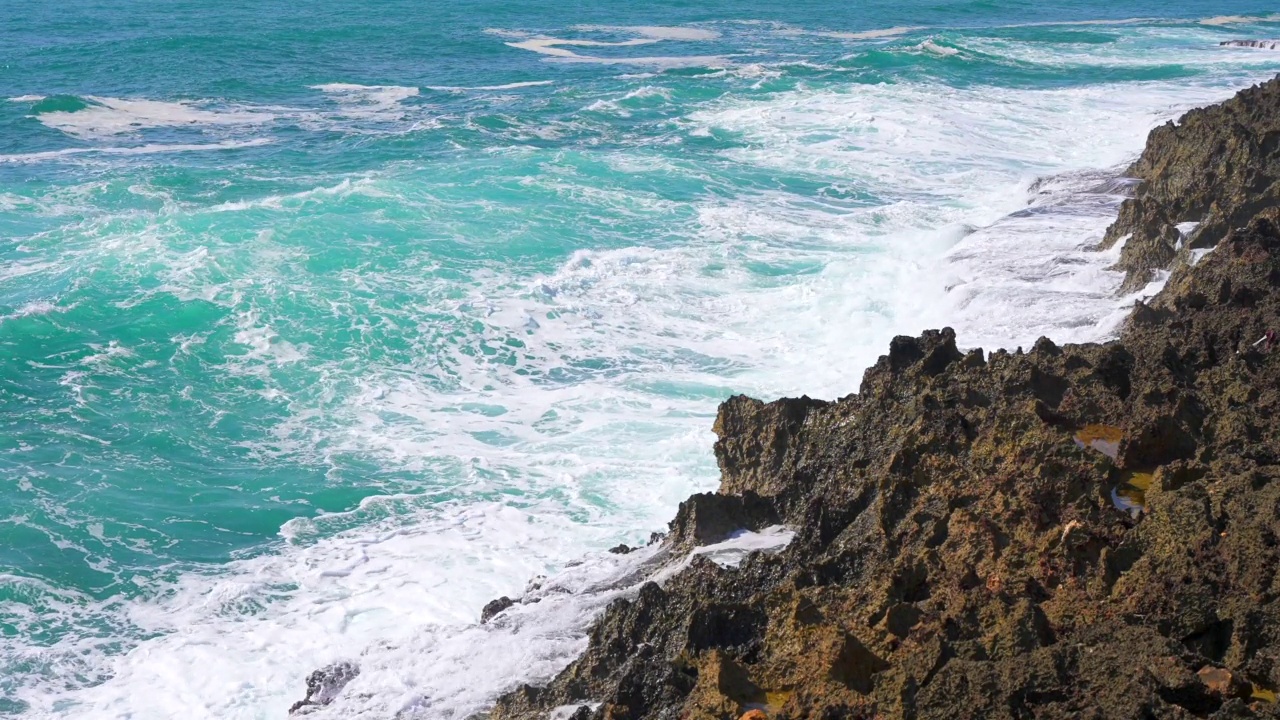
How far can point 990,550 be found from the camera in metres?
7.53

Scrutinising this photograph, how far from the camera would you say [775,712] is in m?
6.53

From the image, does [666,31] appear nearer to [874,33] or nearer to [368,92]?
[874,33]

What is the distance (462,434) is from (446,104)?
2312 cm

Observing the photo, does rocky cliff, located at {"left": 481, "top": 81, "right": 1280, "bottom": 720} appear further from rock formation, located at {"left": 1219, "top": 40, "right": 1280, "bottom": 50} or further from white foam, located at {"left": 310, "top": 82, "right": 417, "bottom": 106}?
rock formation, located at {"left": 1219, "top": 40, "right": 1280, "bottom": 50}

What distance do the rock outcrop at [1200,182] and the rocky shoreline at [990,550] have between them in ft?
15.0

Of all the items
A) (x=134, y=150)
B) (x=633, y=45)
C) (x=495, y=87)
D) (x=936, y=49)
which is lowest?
(x=134, y=150)

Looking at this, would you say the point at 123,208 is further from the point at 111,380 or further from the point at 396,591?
the point at 396,591

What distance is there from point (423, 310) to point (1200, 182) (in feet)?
37.7

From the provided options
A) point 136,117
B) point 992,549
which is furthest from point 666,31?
point 992,549

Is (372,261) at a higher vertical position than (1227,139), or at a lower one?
lower

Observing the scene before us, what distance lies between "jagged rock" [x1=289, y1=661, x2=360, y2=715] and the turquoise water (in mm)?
160

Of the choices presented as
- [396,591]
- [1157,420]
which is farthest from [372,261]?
[1157,420]

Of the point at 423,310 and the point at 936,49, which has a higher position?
the point at 936,49

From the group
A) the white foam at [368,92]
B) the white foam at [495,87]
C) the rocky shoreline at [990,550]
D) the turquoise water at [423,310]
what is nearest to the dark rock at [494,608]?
the rocky shoreline at [990,550]
